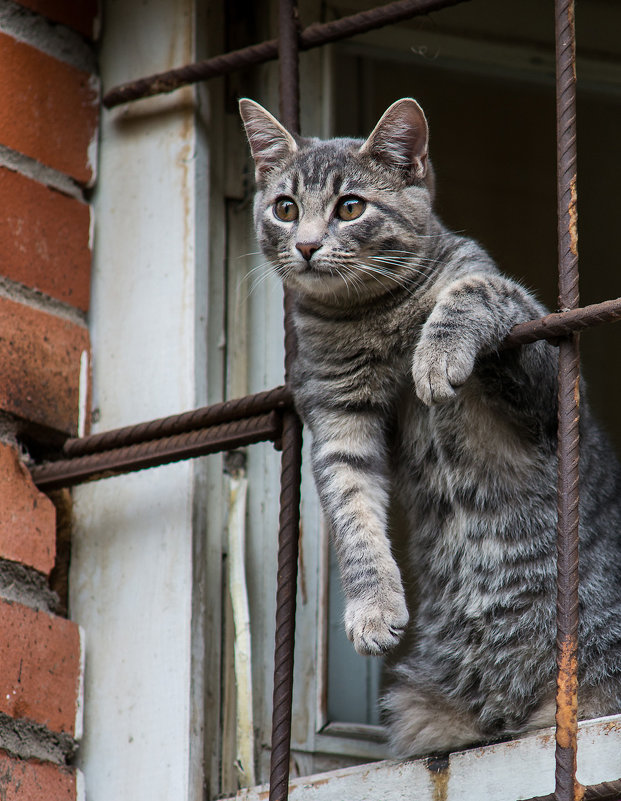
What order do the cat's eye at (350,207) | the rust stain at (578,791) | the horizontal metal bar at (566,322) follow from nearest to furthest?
the rust stain at (578,791), the horizontal metal bar at (566,322), the cat's eye at (350,207)

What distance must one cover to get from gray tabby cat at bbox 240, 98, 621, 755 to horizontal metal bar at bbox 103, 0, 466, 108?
12 cm

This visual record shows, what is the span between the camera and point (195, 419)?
79.0 inches

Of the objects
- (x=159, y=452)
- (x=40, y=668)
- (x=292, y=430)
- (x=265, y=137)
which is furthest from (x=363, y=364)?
(x=40, y=668)

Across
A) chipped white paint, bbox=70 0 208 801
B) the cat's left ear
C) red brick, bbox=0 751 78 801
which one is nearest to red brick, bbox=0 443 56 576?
chipped white paint, bbox=70 0 208 801

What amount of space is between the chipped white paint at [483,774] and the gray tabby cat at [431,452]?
4.2 inches

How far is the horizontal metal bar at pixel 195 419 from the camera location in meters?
2.01

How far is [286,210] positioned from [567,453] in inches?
31.1

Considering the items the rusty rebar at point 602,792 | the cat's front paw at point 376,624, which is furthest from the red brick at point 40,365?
the rusty rebar at point 602,792

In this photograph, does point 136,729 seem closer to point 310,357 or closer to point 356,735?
point 356,735

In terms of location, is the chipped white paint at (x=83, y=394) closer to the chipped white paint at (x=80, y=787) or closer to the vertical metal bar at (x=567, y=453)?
the chipped white paint at (x=80, y=787)

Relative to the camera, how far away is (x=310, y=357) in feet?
6.89

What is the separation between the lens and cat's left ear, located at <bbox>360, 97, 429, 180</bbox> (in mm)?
2098

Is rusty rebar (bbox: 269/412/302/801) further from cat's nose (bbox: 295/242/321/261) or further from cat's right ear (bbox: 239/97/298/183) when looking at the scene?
cat's right ear (bbox: 239/97/298/183)

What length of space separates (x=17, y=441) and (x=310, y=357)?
0.53 metres
